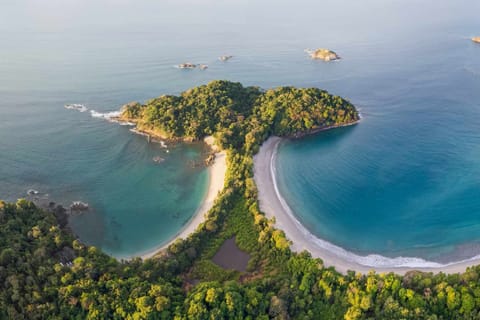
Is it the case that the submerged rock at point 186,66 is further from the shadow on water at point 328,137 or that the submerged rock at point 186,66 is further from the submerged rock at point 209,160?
the submerged rock at point 209,160

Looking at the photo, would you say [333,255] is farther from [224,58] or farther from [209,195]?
[224,58]

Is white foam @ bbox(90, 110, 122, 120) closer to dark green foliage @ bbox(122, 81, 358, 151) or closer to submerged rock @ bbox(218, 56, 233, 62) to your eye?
dark green foliage @ bbox(122, 81, 358, 151)

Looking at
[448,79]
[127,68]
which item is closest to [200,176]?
[127,68]

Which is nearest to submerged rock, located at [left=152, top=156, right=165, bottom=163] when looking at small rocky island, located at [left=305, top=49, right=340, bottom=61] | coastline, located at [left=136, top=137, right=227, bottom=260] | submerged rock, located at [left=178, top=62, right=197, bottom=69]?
coastline, located at [left=136, top=137, right=227, bottom=260]

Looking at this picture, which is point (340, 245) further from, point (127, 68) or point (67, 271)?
point (127, 68)

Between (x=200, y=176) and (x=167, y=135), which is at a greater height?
(x=167, y=135)

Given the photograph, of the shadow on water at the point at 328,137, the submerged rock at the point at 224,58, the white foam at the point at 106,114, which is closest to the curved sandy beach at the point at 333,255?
the shadow on water at the point at 328,137
